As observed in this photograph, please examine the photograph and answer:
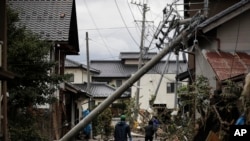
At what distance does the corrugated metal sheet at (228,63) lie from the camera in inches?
560

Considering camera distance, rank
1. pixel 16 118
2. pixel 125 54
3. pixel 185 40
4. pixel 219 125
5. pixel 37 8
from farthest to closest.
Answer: pixel 125 54
pixel 37 8
pixel 16 118
pixel 185 40
pixel 219 125

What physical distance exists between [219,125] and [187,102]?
2817 millimetres

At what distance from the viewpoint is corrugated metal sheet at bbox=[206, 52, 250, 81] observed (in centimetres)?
1423

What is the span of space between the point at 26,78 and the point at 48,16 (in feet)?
28.4

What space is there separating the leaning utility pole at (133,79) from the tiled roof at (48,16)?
31.3ft

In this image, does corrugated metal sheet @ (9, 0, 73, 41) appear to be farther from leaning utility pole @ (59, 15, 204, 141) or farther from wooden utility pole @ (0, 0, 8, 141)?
leaning utility pole @ (59, 15, 204, 141)

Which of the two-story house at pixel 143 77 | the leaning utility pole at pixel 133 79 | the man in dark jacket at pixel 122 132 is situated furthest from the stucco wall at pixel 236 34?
the two-story house at pixel 143 77

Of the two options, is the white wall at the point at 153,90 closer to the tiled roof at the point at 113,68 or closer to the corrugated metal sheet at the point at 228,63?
the tiled roof at the point at 113,68

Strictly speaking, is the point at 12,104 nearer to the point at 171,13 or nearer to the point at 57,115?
the point at 171,13

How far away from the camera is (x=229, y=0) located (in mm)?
20531

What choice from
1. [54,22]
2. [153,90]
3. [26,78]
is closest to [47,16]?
[54,22]

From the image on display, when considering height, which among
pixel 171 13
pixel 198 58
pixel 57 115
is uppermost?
pixel 171 13

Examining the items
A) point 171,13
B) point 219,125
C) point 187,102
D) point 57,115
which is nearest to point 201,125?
point 219,125

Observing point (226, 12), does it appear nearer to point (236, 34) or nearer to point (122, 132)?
point (236, 34)
